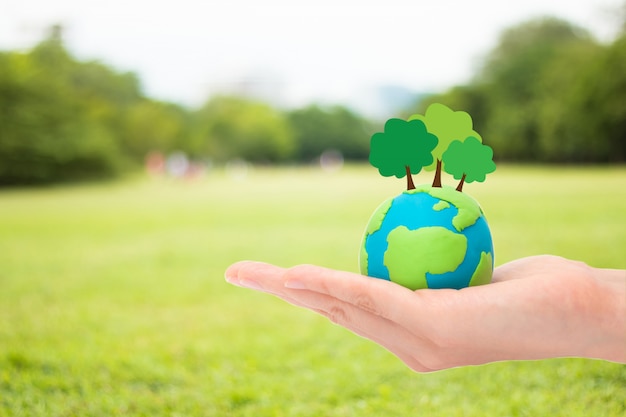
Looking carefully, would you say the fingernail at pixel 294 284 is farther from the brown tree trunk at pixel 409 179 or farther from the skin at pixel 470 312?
the brown tree trunk at pixel 409 179

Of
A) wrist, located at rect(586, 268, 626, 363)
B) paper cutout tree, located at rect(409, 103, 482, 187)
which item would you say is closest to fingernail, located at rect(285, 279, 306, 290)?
paper cutout tree, located at rect(409, 103, 482, 187)

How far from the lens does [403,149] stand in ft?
7.15

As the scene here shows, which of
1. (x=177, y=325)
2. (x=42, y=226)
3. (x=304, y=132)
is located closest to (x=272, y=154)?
(x=304, y=132)

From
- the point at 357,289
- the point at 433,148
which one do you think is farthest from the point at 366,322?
the point at 433,148

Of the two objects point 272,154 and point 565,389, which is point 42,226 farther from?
point 272,154

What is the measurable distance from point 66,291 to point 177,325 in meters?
1.67

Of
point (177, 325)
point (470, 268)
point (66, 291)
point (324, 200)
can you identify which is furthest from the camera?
point (324, 200)

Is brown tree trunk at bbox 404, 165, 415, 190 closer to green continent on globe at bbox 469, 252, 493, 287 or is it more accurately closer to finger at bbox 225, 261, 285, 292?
green continent on globe at bbox 469, 252, 493, 287

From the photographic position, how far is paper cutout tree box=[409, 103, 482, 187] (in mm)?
2227

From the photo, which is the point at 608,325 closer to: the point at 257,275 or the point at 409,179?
the point at 409,179

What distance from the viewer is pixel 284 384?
10.5 feet

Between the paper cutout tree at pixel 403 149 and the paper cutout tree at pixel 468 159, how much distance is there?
0.22 ft

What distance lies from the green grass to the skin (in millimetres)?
1027

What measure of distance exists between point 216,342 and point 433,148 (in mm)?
2238
